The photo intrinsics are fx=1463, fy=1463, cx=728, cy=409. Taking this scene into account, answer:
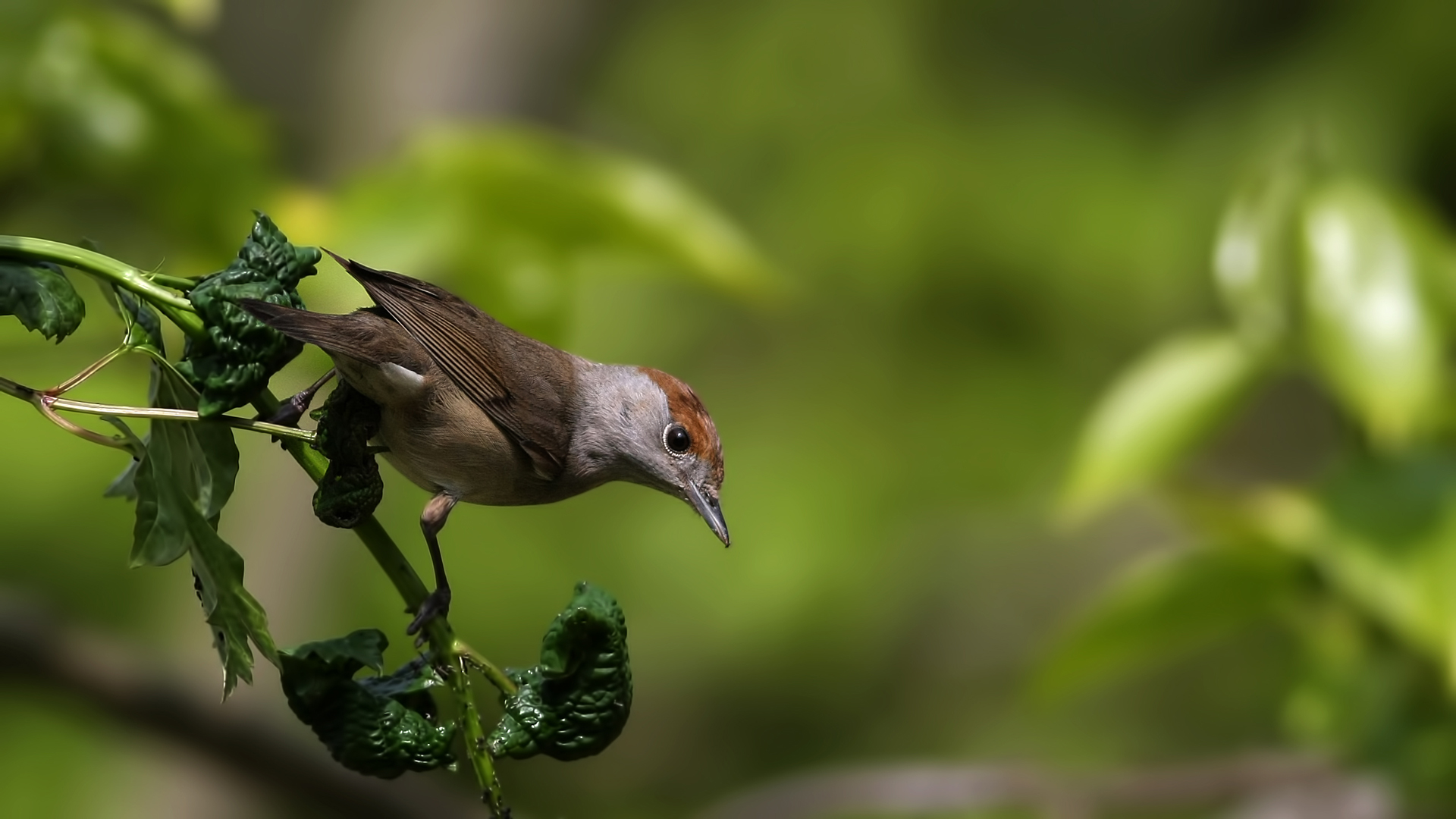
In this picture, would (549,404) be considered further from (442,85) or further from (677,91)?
(677,91)

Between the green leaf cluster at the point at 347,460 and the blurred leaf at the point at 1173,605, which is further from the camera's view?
the blurred leaf at the point at 1173,605

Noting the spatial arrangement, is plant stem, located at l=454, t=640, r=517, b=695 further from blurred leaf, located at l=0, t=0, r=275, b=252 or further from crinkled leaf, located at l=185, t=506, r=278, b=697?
blurred leaf, located at l=0, t=0, r=275, b=252

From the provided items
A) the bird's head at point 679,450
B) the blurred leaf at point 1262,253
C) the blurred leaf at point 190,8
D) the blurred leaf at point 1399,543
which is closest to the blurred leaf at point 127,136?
the blurred leaf at point 190,8

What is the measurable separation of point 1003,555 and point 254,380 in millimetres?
6948

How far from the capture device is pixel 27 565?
20.0 feet

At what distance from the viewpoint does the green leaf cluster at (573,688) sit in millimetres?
1533

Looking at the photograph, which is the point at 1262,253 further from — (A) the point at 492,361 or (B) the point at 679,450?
(A) the point at 492,361

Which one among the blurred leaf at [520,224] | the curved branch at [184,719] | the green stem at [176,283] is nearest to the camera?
the green stem at [176,283]

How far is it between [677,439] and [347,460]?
1068 millimetres

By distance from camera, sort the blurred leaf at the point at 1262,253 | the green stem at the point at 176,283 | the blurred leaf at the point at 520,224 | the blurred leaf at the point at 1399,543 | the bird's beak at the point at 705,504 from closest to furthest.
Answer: the green stem at the point at 176,283 < the bird's beak at the point at 705,504 < the blurred leaf at the point at 520,224 < the blurred leaf at the point at 1399,543 < the blurred leaf at the point at 1262,253

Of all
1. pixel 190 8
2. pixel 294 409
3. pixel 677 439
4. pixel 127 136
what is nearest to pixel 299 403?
pixel 294 409

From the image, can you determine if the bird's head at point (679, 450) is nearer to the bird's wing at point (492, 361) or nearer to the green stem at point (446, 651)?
the bird's wing at point (492, 361)

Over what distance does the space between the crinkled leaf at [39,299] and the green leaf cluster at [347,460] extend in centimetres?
28

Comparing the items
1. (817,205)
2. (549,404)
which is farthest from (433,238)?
(817,205)
